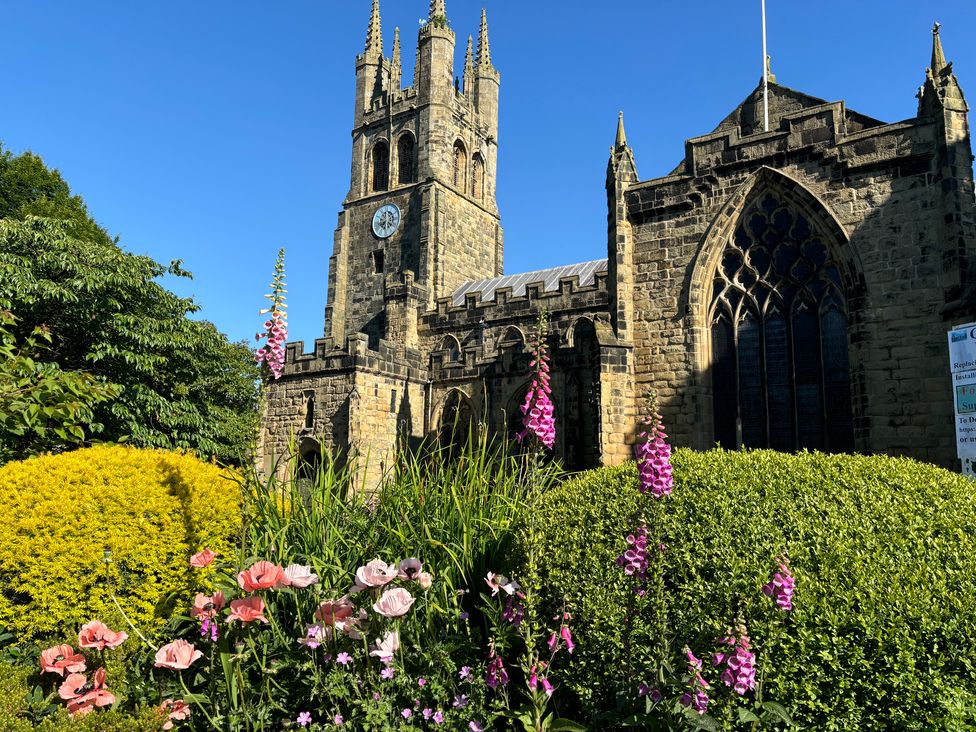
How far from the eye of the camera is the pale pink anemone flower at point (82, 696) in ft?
12.6

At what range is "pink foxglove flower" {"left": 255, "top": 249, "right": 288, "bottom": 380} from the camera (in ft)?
16.9

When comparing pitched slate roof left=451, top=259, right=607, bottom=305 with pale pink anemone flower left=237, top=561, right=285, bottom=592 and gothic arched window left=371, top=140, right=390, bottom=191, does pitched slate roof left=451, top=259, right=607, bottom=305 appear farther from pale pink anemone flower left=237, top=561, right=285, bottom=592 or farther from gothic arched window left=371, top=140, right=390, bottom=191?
pale pink anemone flower left=237, top=561, right=285, bottom=592

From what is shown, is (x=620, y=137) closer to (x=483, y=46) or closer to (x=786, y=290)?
(x=786, y=290)

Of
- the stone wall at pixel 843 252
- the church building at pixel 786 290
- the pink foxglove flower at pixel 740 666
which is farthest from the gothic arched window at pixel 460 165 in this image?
the pink foxglove flower at pixel 740 666

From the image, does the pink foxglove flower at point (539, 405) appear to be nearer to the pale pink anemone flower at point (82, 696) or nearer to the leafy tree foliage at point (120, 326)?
the pale pink anemone flower at point (82, 696)

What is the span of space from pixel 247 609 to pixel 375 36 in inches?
1623

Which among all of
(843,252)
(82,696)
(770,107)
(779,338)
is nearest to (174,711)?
(82,696)

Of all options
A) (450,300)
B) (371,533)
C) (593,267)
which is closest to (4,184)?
(450,300)

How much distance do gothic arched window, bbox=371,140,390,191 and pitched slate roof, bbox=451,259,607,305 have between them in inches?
322

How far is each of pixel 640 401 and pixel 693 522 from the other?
30.4ft

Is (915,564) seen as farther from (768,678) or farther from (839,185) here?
(839,185)

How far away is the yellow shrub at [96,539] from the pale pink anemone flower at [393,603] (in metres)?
2.66

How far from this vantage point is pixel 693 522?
430 centimetres

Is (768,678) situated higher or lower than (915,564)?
lower
